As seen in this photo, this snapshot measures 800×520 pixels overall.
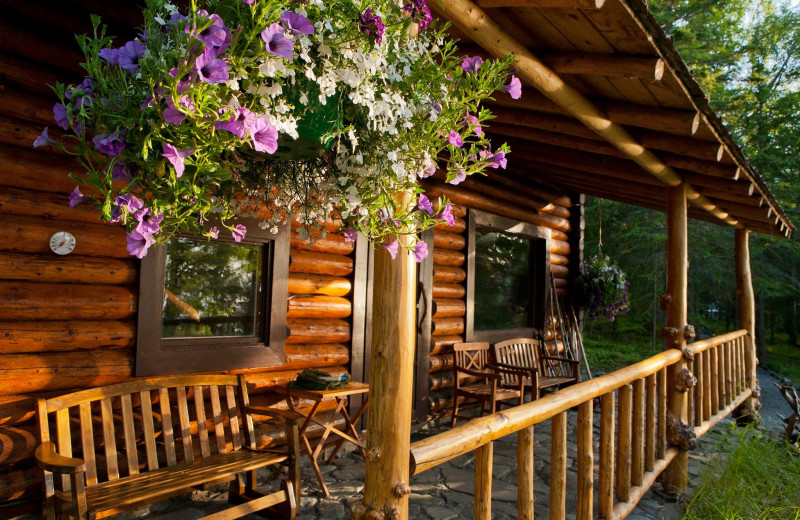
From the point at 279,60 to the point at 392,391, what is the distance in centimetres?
111

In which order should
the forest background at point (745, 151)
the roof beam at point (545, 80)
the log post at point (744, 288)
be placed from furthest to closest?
the forest background at point (745, 151) < the log post at point (744, 288) < the roof beam at point (545, 80)

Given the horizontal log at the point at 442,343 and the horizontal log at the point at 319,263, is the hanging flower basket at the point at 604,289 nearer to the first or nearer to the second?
the horizontal log at the point at 442,343

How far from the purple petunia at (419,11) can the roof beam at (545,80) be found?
72 mm

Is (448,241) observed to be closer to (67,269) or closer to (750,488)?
(750,488)

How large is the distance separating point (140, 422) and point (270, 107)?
2.72 m

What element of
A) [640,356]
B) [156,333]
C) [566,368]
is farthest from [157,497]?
[640,356]

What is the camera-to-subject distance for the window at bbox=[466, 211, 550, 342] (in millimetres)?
6207

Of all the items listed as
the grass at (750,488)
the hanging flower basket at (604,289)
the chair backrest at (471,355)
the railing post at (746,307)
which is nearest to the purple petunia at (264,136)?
the grass at (750,488)

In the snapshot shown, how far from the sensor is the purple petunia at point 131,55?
1.30m

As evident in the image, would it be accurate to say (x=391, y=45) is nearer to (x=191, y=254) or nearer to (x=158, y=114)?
(x=158, y=114)

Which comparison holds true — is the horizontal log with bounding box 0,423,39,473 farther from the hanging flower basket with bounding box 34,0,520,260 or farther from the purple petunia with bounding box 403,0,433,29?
the purple petunia with bounding box 403,0,433,29

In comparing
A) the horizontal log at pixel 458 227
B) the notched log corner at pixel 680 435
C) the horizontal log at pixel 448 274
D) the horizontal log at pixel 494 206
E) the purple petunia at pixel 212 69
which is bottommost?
the notched log corner at pixel 680 435

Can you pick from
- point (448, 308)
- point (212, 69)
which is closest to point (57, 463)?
point (212, 69)

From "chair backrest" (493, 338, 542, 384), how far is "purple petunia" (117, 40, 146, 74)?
5068mm
